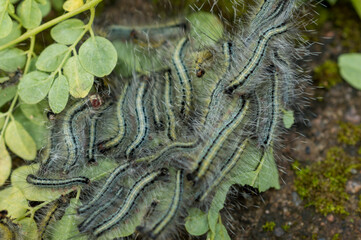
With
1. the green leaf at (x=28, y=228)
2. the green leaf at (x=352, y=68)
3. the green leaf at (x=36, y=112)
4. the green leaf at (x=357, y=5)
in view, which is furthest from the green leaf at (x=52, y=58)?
the green leaf at (x=357, y=5)

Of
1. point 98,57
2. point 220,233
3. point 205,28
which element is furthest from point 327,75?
point 98,57

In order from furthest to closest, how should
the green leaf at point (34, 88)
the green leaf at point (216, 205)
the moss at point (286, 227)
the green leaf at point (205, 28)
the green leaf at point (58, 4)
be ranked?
the green leaf at point (58, 4)
the green leaf at point (205, 28)
the moss at point (286, 227)
the green leaf at point (34, 88)
the green leaf at point (216, 205)

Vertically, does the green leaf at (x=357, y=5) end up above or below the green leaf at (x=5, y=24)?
below

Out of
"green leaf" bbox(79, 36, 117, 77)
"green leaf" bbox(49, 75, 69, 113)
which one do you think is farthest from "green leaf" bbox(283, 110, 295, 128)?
"green leaf" bbox(49, 75, 69, 113)

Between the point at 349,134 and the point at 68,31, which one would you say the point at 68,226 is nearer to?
the point at 68,31

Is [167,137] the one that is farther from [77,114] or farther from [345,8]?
[345,8]

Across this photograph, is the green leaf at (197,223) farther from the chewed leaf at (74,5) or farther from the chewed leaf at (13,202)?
the chewed leaf at (74,5)

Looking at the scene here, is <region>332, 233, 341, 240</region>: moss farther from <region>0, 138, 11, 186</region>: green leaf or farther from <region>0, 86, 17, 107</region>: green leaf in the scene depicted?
<region>0, 86, 17, 107</region>: green leaf

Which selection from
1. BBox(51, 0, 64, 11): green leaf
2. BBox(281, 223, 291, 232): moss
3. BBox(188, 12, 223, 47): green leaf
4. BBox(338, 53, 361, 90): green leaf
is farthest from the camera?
BBox(51, 0, 64, 11): green leaf
